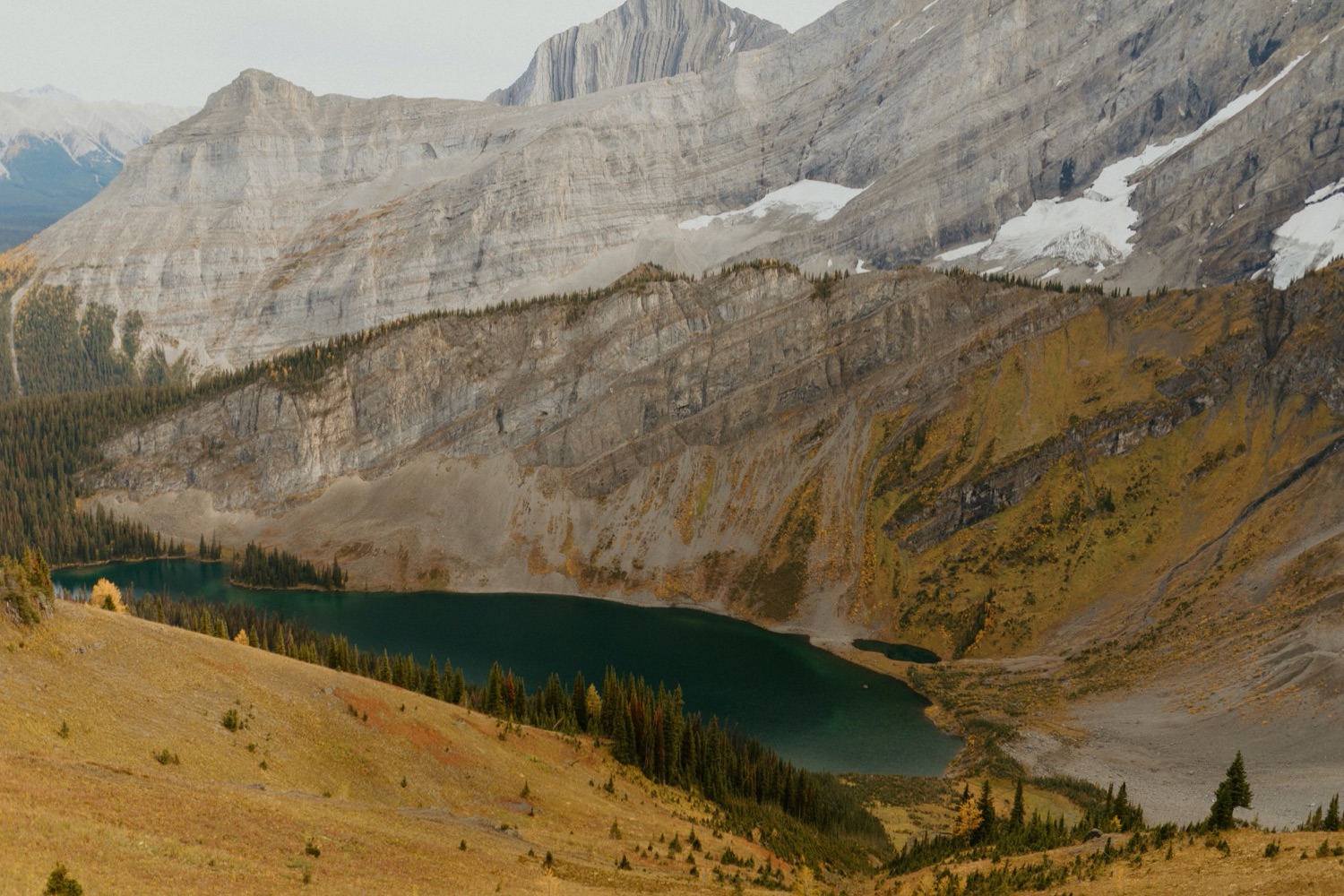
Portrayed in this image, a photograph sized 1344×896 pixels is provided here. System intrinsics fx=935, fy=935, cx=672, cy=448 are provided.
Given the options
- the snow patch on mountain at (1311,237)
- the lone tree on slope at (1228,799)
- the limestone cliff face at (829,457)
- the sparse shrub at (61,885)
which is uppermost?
the snow patch on mountain at (1311,237)

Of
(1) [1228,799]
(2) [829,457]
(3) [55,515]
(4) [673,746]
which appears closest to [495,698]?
(4) [673,746]

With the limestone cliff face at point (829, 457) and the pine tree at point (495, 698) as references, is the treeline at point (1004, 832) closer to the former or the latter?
the pine tree at point (495, 698)

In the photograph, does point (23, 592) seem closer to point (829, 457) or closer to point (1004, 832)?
point (1004, 832)

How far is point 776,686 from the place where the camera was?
111m

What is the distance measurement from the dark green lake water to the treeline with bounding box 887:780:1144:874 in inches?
A: 1000

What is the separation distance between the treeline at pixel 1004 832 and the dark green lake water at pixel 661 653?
25.4 metres

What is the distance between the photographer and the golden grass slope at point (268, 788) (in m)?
24.1

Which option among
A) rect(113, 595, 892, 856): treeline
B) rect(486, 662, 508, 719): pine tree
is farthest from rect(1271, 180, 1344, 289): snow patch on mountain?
rect(486, 662, 508, 719): pine tree

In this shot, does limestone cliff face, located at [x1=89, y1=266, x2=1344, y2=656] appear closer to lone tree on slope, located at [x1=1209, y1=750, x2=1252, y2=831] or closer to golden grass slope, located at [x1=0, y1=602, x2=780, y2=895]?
lone tree on slope, located at [x1=1209, y1=750, x2=1252, y2=831]

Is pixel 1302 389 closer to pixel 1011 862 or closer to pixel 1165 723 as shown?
pixel 1165 723

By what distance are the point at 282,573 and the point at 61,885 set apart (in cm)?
15585

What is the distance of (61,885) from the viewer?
63.7 feet

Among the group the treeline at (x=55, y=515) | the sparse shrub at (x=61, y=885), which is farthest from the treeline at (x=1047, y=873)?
the treeline at (x=55, y=515)

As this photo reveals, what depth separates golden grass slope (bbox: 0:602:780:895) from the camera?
24.1m
